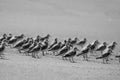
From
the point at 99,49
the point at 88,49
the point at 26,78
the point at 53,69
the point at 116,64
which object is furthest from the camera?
the point at 99,49

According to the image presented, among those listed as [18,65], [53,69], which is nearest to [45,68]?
[53,69]

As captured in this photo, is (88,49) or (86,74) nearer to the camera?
(86,74)

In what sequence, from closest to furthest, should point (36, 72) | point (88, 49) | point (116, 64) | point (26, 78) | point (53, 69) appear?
point (26, 78)
point (36, 72)
point (53, 69)
point (116, 64)
point (88, 49)

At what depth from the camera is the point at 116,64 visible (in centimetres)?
1981

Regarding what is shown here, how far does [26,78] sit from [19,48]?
901 cm

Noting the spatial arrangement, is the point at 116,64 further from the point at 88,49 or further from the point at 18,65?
the point at 18,65

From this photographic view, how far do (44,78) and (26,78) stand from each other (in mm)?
915

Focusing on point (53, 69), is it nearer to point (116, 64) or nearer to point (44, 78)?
point (44, 78)

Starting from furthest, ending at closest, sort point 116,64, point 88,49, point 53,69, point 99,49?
point 99,49 < point 88,49 < point 116,64 < point 53,69

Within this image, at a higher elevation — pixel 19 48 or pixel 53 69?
pixel 19 48

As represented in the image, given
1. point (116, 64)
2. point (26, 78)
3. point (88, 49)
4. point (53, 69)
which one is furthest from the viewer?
point (88, 49)

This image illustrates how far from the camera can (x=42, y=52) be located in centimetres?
2170

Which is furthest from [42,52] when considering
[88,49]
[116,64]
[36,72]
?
[36,72]

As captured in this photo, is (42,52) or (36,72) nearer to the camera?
(36,72)
